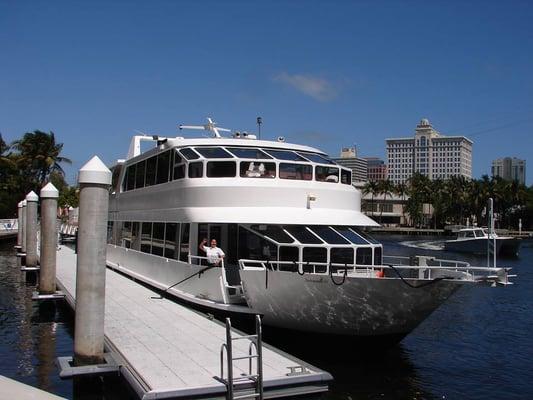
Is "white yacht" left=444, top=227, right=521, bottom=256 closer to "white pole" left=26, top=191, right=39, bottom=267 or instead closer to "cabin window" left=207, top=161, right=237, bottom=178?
"white pole" left=26, top=191, right=39, bottom=267

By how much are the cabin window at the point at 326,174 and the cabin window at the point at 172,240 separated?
4.14 meters

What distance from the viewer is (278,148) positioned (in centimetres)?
1622

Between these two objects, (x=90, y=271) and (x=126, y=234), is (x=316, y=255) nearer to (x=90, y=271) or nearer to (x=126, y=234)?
(x=90, y=271)

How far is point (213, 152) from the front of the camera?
15523mm

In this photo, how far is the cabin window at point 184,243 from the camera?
15.6 metres

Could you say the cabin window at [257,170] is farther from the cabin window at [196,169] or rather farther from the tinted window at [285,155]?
the cabin window at [196,169]

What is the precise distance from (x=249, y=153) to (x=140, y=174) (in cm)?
611

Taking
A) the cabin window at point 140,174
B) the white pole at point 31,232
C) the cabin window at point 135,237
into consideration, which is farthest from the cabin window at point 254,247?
the white pole at point 31,232

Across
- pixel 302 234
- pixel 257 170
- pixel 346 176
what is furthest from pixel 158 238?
pixel 346 176

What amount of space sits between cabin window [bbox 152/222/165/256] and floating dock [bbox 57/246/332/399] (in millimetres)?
3141

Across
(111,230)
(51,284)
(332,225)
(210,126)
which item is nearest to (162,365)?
(332,225)

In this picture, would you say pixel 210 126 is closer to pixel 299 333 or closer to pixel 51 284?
pixel 51 284

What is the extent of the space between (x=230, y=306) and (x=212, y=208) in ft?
8.37

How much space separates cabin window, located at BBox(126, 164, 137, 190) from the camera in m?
21.3
